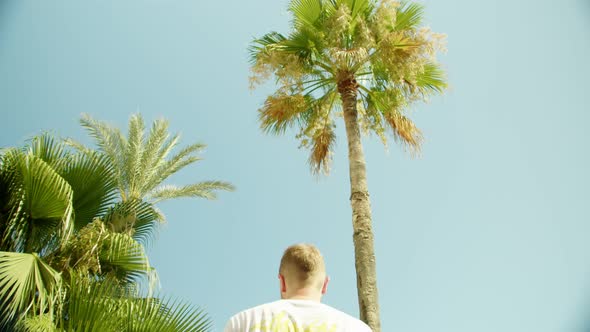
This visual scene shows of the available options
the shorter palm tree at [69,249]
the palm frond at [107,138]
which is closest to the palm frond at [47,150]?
the shorter palm tree at [69,249]

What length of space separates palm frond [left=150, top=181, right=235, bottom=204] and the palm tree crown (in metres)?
5.71

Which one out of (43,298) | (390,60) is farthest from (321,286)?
(390,60)

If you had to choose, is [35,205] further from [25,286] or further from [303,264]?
[303,264]

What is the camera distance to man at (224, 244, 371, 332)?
7.12ft

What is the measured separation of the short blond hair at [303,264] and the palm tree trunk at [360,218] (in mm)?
5050

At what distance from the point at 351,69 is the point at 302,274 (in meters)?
7.64

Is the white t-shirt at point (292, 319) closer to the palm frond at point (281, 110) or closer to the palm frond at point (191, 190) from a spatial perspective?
the palm frond at point (281, 110)

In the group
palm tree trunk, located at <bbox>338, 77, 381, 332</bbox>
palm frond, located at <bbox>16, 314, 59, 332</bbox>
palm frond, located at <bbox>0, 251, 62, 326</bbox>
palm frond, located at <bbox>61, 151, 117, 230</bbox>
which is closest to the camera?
palm frond, located at <bbox>16, 314, 59, 332</bbox>

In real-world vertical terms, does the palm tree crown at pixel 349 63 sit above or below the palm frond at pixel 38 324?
above

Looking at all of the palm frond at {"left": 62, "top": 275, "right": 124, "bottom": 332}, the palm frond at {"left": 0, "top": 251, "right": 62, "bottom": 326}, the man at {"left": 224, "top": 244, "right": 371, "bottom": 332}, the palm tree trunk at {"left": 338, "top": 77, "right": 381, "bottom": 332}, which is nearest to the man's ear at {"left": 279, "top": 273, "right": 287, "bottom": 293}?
the man at {"left": 224, "top": 244, "right": 371, "bottom": 332}

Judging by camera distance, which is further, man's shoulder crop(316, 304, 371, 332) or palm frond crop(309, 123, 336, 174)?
palm frond crop(309, 123, 336, 174)

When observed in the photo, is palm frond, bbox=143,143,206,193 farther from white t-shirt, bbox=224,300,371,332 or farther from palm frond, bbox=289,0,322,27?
white t-shirt, bbox=224,300,371,332

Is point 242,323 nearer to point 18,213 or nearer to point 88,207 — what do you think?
point 18,213

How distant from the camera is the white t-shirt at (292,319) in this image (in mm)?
2162
